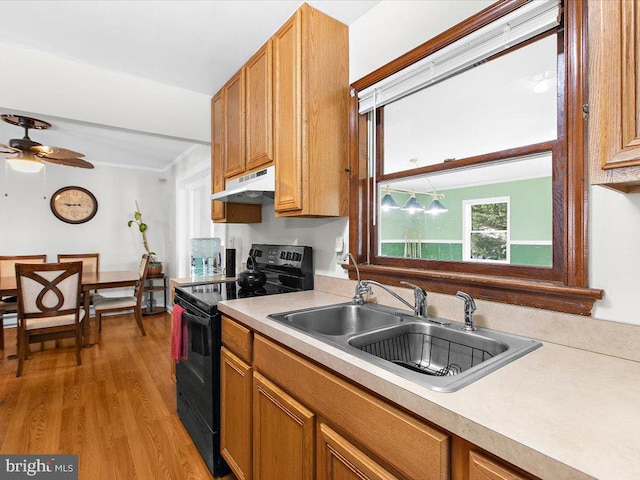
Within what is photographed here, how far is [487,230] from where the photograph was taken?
133 cm

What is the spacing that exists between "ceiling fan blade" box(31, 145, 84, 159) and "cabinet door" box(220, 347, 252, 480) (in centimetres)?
280

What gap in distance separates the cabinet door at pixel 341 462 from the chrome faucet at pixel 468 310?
1.88ft

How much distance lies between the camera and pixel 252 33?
195 centimetres

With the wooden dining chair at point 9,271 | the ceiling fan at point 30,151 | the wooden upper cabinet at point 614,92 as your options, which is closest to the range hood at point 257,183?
the wooden upper cabinet at point 614,92

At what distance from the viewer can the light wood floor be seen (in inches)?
68.7

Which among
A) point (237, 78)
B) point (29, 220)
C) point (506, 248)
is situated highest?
point (237, 78)

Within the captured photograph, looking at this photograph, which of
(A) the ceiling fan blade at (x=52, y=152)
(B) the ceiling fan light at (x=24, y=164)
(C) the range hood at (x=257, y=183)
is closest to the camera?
(C) the range hood at (x=257, y=183)

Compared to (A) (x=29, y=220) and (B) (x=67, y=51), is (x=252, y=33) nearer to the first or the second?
(B) (x=67, y=51)

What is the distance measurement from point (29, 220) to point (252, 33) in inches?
174

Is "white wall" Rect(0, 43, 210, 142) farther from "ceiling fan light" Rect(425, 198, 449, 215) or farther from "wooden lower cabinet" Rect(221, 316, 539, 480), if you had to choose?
"ceiling fan light" Rect(425, 198, 449, 215)

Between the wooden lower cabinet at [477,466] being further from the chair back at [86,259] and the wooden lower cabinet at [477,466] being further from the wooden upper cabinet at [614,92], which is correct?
the chair back at [86,259]

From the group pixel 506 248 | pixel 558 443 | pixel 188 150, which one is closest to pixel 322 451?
pixel 558 443

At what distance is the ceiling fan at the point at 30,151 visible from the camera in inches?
117

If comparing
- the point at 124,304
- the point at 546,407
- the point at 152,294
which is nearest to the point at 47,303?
the point at 124,304
